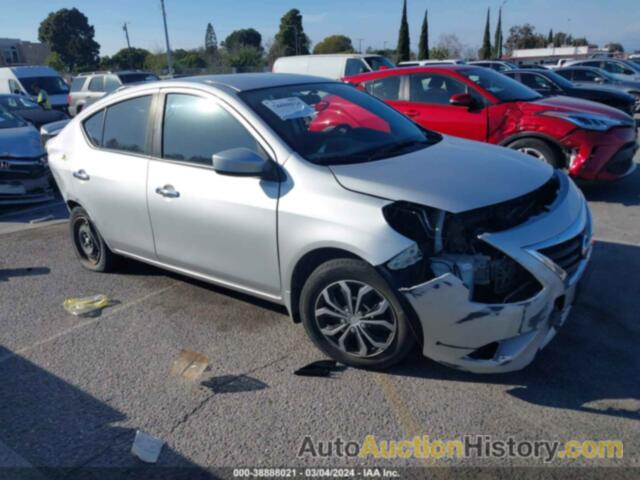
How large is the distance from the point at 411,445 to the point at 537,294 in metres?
1.02

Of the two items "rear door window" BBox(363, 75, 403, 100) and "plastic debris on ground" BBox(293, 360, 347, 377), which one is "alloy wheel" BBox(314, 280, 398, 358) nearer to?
"plastic debris on ground" BBox(293, 360, 347, 377)

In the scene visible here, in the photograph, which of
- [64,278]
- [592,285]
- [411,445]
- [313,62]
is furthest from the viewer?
[313,62]

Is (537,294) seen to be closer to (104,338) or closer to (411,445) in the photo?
(411,445)

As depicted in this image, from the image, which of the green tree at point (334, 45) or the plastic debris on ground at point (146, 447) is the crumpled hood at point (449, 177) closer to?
the plastic debris on ground at point (146, 447)

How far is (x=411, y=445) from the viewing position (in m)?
2.63

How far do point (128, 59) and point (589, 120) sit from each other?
204 ft

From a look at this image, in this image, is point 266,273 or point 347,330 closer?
point 347,330

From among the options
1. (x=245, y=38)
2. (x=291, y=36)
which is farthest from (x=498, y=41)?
(x=245, y=38)

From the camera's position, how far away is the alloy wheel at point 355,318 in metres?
3.01

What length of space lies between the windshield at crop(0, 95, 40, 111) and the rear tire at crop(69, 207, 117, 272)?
7.93 m

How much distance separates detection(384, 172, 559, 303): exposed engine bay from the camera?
276 cm

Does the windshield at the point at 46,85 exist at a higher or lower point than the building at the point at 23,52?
lower

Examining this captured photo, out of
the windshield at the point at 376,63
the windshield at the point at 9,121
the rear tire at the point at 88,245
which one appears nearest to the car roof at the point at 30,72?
the windshield at the point at 9,121

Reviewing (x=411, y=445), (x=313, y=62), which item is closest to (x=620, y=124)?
(x=411, y=445)
